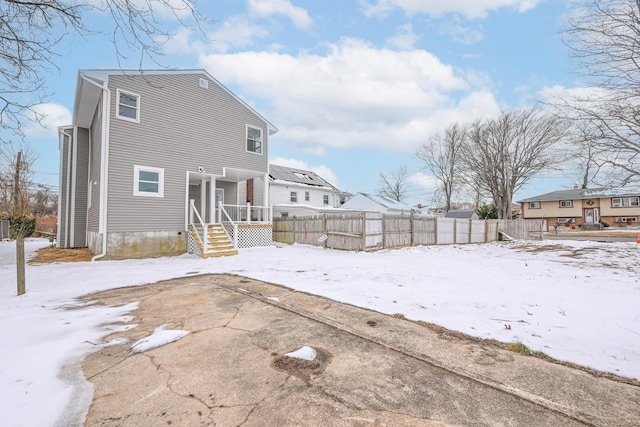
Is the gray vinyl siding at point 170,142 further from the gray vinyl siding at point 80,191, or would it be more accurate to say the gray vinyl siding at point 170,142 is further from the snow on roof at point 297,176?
the snow on roof at point 297,176

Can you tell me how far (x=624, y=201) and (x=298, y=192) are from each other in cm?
3967

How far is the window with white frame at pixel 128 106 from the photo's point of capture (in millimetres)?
10180

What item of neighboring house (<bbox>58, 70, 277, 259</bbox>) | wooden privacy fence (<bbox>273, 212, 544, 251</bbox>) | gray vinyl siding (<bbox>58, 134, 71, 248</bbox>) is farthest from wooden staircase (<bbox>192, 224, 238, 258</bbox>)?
gray vinyl siding (<bbox>58, 134, 71, 248</bbox>)

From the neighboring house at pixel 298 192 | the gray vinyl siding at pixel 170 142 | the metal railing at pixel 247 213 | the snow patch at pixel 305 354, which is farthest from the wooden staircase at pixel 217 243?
the snow patch at pixel 305 354

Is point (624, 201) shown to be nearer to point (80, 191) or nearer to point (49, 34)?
point (49, 34)

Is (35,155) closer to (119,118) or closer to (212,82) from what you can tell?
(119,118)

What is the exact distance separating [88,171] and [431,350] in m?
16.1

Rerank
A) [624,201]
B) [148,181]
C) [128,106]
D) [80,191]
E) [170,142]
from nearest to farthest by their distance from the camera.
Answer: [128,106] → [148,181] → [170,142] → [80,191] → [624,201]

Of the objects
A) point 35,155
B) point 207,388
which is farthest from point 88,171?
point 207,388

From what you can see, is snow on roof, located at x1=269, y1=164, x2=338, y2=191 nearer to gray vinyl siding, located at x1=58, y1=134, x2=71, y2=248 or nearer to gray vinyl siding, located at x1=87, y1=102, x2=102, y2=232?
gray vinyl siding, located at x1=87, y1=102, x2=102, y2=232

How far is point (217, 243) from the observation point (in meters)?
10.9

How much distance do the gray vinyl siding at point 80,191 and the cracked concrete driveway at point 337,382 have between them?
43.2ft

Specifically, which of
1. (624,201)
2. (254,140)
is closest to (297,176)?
(254,140)

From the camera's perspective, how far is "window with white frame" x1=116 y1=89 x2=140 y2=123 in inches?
401
